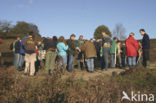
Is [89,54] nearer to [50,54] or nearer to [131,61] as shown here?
[50,54]

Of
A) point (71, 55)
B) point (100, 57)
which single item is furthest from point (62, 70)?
point (100, 57)

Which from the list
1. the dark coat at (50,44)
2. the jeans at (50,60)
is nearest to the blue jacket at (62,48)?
Result: the dark coat at (50,44)

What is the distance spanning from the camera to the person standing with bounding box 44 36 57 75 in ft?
26.3

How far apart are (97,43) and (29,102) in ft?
22.8

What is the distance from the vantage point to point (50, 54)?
8.22 m

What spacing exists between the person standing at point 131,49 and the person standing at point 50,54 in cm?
378

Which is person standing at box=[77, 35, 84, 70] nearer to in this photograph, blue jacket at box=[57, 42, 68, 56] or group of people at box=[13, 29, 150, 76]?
group of people at box=[13, 29, 150, 76]

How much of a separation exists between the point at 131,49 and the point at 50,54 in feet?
13.5

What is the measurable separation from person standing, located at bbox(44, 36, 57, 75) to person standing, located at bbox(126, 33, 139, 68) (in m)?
3.78

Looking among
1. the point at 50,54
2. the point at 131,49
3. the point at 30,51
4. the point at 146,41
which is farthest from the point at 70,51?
the point at 146,41

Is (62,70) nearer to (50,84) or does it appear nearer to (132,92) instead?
(50,84)

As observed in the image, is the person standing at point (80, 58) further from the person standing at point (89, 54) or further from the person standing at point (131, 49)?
the person standing at point (131, 49)

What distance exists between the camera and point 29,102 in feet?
11.4

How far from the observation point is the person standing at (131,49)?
8.91 m
